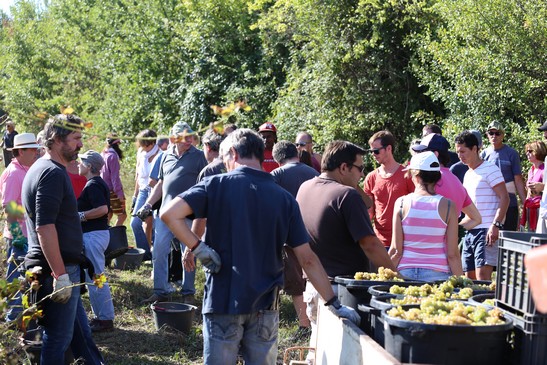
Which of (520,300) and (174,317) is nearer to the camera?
(520,300)

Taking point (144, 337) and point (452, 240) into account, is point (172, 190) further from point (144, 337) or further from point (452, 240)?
point (452, 240)

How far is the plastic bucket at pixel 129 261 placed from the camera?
1065 cm

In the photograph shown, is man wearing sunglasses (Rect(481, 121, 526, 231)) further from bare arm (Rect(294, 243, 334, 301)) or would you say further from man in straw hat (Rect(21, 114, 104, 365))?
man in straw hat (Rect(21, 114, 104, 365))

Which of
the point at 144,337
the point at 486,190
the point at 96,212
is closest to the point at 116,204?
the point at 96,212

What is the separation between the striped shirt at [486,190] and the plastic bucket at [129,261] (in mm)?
5009

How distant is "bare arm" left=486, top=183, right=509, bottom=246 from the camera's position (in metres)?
7.46

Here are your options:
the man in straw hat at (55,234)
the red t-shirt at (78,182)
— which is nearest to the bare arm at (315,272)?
the man in straw hat at (55,234)

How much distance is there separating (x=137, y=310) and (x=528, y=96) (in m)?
6.07

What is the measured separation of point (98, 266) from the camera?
750cm

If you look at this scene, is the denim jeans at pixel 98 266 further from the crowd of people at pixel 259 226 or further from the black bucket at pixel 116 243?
the black bucket at pixel 116 243

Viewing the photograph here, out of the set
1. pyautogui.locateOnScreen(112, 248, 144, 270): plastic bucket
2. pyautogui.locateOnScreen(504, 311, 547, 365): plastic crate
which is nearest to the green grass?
pyautogui.locateOnScreen(112, 248, 144, 270): plastic bucket

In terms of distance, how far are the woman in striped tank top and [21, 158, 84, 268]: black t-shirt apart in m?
2.20

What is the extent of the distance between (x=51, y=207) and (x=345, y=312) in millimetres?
2003

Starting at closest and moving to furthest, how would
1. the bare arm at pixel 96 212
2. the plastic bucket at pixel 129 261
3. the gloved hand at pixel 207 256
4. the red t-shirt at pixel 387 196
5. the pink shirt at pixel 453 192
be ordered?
the gloved hand at pixel 207 256 → the pink shirt at pixel 453 192 → the red t-shirt at pixel 387 196 → the bare arm at pixel 96 212 → the plastic bucket at pixel 129 261
